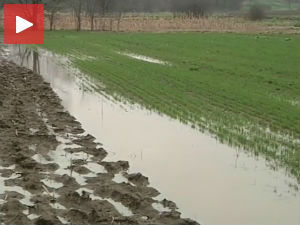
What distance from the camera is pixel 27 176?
7539mm

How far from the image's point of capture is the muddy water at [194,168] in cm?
664

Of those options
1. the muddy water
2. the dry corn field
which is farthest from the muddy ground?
the dry corn field

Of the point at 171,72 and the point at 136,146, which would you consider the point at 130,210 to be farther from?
the point at 171,72

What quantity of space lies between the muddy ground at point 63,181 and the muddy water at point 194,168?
0.37 meters

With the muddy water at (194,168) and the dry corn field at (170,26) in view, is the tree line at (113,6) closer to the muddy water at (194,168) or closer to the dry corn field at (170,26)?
the dry corn field at (170,26)

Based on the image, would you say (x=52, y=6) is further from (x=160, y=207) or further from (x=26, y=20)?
(x=160, y=207)

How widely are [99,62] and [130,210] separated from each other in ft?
57.1

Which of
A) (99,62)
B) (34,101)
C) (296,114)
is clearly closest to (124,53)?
(99,62)

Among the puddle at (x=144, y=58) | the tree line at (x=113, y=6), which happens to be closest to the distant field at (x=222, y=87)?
the puddle at (x=144, y=58)

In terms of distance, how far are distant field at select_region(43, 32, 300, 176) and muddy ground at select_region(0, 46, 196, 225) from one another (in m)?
2.64

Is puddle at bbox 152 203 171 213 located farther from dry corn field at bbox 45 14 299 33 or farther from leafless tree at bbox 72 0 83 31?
leafless tree at bbox 72 0 83 31

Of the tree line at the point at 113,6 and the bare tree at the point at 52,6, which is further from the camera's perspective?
the tree line at the point at 113,6

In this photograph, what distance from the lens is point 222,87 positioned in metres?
15.7

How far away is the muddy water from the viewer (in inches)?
262
